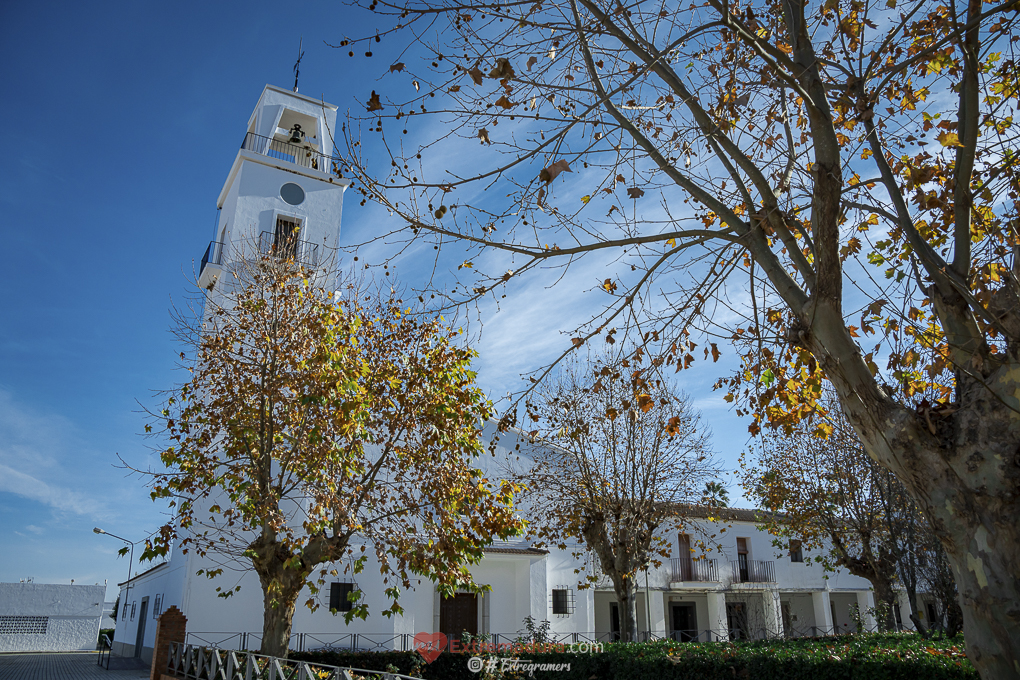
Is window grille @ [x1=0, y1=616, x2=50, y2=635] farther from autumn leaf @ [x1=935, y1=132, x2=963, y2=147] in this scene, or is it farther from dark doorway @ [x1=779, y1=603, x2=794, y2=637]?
autumn leaf @ [x1=935, y1=132, x2=963, y2=147]

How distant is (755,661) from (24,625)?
1662 inches

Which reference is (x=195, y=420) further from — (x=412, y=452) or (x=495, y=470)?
(x=495, y=470)

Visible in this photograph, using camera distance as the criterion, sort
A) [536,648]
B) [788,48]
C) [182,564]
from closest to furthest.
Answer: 1. [788,48]
2. [536,648]
3. [182,564]

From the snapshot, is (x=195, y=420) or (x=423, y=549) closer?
(x=423, y=549)

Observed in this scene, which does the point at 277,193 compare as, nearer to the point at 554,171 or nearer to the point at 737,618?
the point at 554,171

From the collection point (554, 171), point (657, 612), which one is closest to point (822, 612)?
point (657, 612)

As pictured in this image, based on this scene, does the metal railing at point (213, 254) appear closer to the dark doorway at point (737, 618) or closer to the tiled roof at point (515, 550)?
the tiled roof at point (515, 550)

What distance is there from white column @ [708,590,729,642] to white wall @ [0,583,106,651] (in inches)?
1406

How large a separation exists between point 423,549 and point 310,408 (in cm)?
286

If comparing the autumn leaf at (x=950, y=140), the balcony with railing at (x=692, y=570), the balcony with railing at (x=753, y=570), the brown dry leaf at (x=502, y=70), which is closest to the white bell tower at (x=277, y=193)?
the brown dry leaf at (x=502, y=70)

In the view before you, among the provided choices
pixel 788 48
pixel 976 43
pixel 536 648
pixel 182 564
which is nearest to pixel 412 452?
pixel 536 648

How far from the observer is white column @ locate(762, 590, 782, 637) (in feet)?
89.7

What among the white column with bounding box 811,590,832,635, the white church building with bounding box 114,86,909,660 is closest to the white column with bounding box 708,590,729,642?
the white church building with bounding box 114,86,909,660

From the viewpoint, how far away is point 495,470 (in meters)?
22.5
